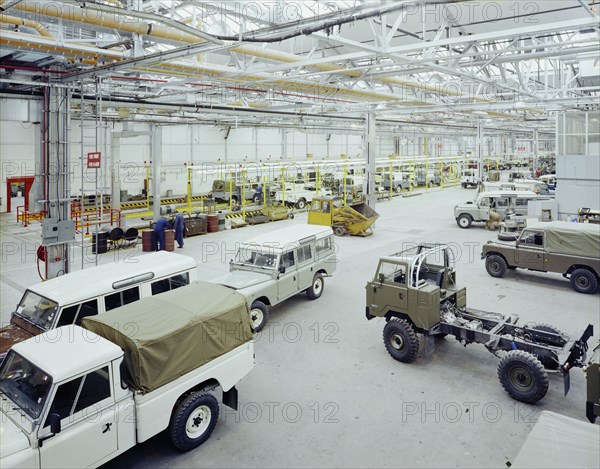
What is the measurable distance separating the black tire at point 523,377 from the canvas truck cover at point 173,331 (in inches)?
148

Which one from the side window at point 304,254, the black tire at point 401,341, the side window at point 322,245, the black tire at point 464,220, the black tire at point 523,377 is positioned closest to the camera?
the black tire at point 523,377

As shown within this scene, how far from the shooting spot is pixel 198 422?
5.88 metres

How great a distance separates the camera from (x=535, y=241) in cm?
1249

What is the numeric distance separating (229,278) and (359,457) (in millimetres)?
5005

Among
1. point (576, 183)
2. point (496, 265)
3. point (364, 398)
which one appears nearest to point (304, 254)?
point (364, 398)

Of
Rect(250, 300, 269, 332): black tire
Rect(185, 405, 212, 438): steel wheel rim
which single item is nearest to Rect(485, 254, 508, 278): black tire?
Rect(250, 300, 269, 332): black tire

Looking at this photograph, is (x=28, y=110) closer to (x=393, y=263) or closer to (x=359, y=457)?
(x=393, y=263)

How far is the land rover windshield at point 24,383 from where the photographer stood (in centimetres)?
469

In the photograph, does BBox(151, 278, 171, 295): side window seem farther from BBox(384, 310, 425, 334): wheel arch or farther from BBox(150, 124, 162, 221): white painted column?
BBox(150, 124, 162, 221): white painted column

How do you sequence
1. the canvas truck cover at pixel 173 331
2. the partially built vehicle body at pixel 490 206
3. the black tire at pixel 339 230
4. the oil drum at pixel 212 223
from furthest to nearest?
the partially built vehicle body at pixel 490 206 < the oil drum at pixel 212 223 < the black tire at pixel 339 230 < the canvas truck cover at pixel 173 331

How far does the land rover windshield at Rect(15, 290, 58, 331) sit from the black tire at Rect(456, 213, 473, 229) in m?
18.1

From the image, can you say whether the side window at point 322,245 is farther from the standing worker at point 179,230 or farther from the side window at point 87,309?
the standing worker at point 179,230

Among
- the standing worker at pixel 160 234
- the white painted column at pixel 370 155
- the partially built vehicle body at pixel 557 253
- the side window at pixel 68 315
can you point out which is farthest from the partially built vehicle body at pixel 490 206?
the side window at pixel 68 315

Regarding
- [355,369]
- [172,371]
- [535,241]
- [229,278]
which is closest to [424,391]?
[355,369]
